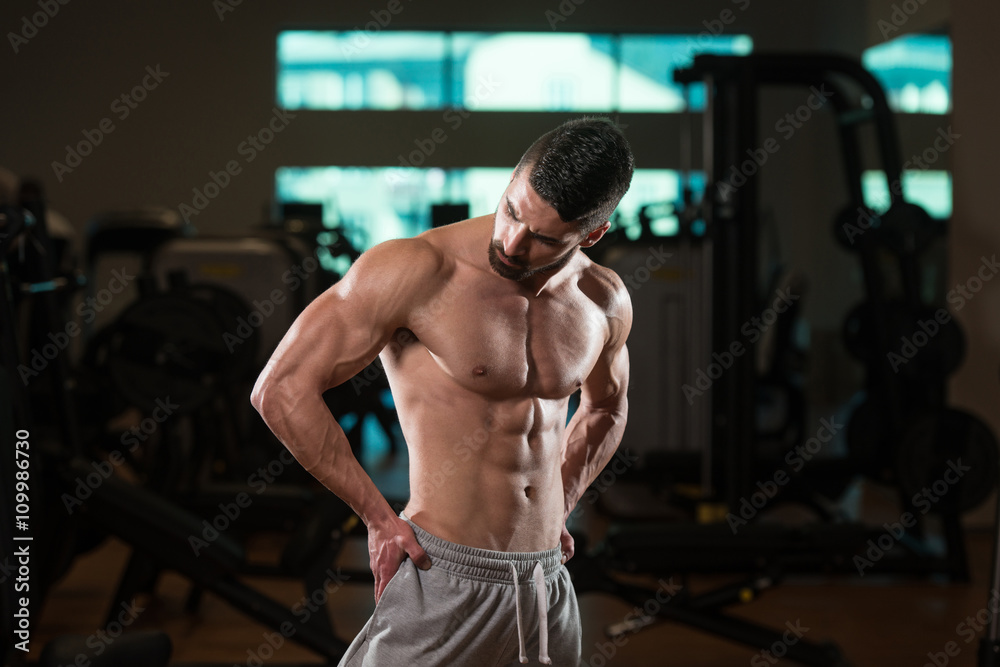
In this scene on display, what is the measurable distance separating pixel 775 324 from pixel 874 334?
0.81 m

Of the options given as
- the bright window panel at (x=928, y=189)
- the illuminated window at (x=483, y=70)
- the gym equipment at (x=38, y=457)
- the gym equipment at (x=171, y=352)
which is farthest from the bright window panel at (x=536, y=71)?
the gym equipment at (x=38, y=457)

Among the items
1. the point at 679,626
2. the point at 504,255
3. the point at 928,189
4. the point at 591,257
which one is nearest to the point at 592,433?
the point at 504,255

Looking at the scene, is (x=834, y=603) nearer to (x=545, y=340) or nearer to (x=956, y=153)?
(x=956, y=153)

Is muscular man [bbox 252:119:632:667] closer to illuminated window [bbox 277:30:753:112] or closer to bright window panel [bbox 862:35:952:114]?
bright window panel [bbox 862:35:952:114]

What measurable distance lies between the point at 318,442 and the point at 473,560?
269 millimetres

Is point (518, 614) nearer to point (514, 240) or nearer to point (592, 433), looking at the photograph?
point (592, 433)

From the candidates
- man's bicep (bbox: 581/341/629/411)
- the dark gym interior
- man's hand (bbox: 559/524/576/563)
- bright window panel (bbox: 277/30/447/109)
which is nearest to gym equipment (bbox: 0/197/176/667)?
the dark gym interior

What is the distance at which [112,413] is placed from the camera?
3.96 meters

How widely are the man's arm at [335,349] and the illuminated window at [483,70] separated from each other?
24.7 ft

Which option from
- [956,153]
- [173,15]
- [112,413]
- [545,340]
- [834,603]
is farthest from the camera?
[173,15]

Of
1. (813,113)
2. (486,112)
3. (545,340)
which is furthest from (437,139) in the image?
(545,340)

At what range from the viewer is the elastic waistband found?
48.4 inches

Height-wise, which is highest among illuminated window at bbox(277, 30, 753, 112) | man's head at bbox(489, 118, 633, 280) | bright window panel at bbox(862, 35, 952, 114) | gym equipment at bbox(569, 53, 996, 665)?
illuminated window at bbox(277, 30, 753, 112)

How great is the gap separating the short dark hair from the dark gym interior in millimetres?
865
